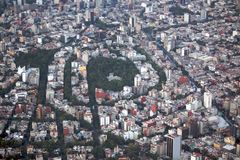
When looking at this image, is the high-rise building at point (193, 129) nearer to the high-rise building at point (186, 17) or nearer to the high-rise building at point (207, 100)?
the high-rise building at point (207, 100)

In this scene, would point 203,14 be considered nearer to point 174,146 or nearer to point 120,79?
point 120,79

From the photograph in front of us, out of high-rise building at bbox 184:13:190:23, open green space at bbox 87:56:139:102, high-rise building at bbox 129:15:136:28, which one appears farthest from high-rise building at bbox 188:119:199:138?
high-rise building at bbox 184:13:190:23

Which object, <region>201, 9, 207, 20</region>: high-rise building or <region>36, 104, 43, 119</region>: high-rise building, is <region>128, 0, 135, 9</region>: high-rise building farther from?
<region>36, 104, 43, 119</region>: high-rise building

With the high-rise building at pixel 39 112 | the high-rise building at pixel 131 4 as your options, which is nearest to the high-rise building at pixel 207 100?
the high-rise building at pixel 39 112

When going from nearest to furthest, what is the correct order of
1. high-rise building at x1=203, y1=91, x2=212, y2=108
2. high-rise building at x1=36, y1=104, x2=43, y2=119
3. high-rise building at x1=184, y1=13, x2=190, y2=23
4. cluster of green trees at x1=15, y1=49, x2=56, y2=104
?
high-rise building at x1=36, y1=104, x2=43, y2=119, high-rise building at x1=203, y1=91, x2=212, y2=108, cluster of green trees at x1=15, y1=49, x2=56, y2=104, high-rise building at x1=184, y1=13, x2=190, y2=23

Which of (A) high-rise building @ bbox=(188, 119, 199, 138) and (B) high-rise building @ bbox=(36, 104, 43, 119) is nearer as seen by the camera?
(A) high-rise building @ bbox=(188, 119, 199, 138)

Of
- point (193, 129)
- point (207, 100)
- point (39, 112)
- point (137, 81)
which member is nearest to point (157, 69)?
point (137, 81)
